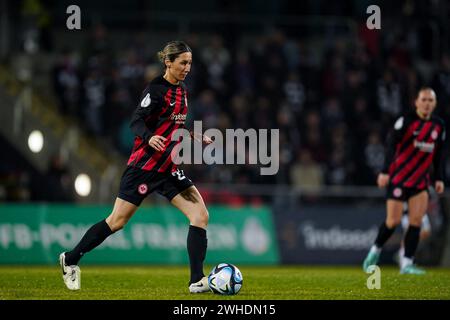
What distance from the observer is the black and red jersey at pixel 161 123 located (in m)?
10.8

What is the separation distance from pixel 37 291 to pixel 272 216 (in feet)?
34.3

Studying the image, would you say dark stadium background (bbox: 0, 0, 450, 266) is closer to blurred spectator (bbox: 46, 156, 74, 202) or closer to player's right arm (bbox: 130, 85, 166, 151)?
blurred spectator (bbox: 46, 156, 74, 202)

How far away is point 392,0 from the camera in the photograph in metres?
26.2

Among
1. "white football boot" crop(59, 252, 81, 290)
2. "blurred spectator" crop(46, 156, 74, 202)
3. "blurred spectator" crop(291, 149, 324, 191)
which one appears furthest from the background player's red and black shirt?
"blurred spectator" crop(46, 156, 74, 202)

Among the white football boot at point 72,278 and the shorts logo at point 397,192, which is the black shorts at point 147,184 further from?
the shorts logo at point 397,192

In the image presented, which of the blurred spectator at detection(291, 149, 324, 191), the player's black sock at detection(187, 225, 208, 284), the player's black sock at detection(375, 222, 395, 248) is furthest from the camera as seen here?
the blurred spectator at detection(291, 149, 324, 191)

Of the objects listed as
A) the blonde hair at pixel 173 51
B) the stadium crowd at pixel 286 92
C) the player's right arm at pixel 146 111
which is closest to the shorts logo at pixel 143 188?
the player's right arm at pixel 146 111

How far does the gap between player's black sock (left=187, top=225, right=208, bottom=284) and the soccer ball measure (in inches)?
9.3

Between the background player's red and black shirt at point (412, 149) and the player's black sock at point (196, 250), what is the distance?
4584 millimetres

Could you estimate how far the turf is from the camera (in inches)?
408

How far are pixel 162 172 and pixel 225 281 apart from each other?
1365 millimetres

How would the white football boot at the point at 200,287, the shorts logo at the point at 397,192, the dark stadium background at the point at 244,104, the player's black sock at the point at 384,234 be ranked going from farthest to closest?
the dark stadium background at the point at 244,104 → the player's black sock at the point at 384,234 → the shorts logo at the point at 397,192 → the white football boot at the point at 200,287

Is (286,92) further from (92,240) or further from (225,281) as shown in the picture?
(225,281)
